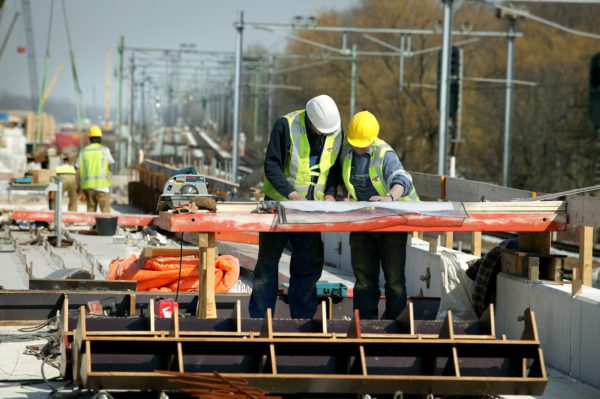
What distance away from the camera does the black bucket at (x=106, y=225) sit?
22.5 m

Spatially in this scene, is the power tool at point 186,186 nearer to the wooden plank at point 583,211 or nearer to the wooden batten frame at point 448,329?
the wooden plank at point 583,211

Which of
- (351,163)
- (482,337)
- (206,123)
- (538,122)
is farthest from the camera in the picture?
(206,123)

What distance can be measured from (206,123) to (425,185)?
15496cm

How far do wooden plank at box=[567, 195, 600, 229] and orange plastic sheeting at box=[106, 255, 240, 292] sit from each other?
425 centimetres

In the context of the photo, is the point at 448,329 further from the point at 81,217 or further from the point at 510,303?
the point at 81,217

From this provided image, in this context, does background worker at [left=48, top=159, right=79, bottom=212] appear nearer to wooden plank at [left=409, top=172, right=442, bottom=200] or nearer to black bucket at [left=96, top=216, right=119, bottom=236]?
black bucket at [left=96, top=216, right=119, bottom=236]

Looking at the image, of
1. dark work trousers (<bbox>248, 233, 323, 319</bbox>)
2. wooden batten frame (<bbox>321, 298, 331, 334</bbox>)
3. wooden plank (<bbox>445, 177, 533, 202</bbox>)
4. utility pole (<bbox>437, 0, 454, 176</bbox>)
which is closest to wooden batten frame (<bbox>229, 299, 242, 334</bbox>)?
wooden batten frame (<bbox>321, 298, 331, 334</bbox>)

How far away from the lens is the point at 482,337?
9219mm

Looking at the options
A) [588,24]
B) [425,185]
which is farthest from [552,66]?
[425,185]

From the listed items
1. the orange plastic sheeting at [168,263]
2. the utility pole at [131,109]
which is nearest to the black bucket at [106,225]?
the orange plastic sheeting at [168,263]

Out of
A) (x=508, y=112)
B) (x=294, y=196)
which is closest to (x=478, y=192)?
(x=294, y=196)

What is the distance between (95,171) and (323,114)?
48.2 ft

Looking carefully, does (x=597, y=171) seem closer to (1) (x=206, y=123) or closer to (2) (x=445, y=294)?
(2) (x=445, y=294)

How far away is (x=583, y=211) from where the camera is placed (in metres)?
10.6
